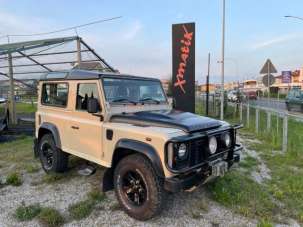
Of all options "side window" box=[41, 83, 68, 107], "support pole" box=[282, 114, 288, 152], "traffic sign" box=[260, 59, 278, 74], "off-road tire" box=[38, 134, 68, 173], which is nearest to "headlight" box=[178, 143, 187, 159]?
"side window" box=[41, 83, 68, 107]

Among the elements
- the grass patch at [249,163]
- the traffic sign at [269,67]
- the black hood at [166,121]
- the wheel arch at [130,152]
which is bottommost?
the grass patch at [249,163]

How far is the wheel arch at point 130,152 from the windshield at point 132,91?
819 mm

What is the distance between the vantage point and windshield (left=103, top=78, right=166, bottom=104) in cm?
396

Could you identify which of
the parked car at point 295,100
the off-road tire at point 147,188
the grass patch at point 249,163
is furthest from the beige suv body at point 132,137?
the parked car at point 295,100

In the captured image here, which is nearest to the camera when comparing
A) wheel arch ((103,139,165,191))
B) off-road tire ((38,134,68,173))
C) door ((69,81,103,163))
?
wheel arch ((103,139,165,191))

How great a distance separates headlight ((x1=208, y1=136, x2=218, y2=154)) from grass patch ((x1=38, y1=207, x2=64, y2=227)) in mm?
2149

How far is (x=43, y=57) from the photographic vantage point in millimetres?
11641

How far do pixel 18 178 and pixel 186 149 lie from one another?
136 inches

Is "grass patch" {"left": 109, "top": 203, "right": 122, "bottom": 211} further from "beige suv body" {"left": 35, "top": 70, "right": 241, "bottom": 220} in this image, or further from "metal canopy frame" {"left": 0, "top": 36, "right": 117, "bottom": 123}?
"metal canopy frame" {"left": 0, "top": 36, "right": 117, "bottom": 123}

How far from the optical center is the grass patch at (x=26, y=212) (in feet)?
11.1

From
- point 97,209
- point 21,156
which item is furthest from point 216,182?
point 21,156

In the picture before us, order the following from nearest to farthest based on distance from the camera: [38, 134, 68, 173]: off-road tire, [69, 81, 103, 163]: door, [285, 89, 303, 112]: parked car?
[69, 81, 103, 163]: door
[38, 134, 68, 173]: off-road tire
[285, 89, 303, 112]: parked car

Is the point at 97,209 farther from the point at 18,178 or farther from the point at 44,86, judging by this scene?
the point at 44,86

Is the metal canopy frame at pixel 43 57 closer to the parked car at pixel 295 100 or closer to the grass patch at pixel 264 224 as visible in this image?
the grass patch at pixel 264 224
